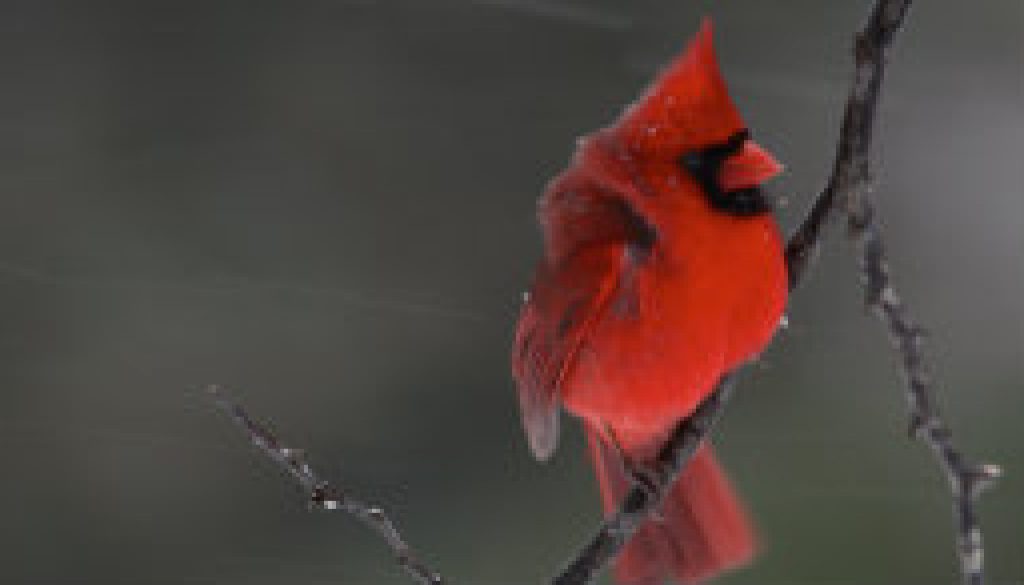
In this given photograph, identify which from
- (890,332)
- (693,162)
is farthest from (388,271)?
(890,332)

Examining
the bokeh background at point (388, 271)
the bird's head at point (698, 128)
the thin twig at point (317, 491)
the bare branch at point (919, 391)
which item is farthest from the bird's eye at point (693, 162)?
the bokeh background at point (388, 271)

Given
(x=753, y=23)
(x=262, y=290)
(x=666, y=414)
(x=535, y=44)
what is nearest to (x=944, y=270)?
(x=753, y=23)

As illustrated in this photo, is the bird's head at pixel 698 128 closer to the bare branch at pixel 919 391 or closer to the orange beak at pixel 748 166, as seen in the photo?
the orange beak at pixel 748 166

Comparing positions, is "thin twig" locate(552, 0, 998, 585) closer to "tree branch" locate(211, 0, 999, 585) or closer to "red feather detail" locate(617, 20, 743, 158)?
"tree branch" locate(211, 0, 999, 585)

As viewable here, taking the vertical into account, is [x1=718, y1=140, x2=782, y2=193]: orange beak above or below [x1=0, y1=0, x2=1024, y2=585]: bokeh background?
above

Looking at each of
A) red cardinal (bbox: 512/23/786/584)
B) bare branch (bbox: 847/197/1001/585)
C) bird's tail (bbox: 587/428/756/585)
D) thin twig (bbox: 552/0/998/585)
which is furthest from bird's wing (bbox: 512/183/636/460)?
bare branch (bbox: 847/197/1001/585)
